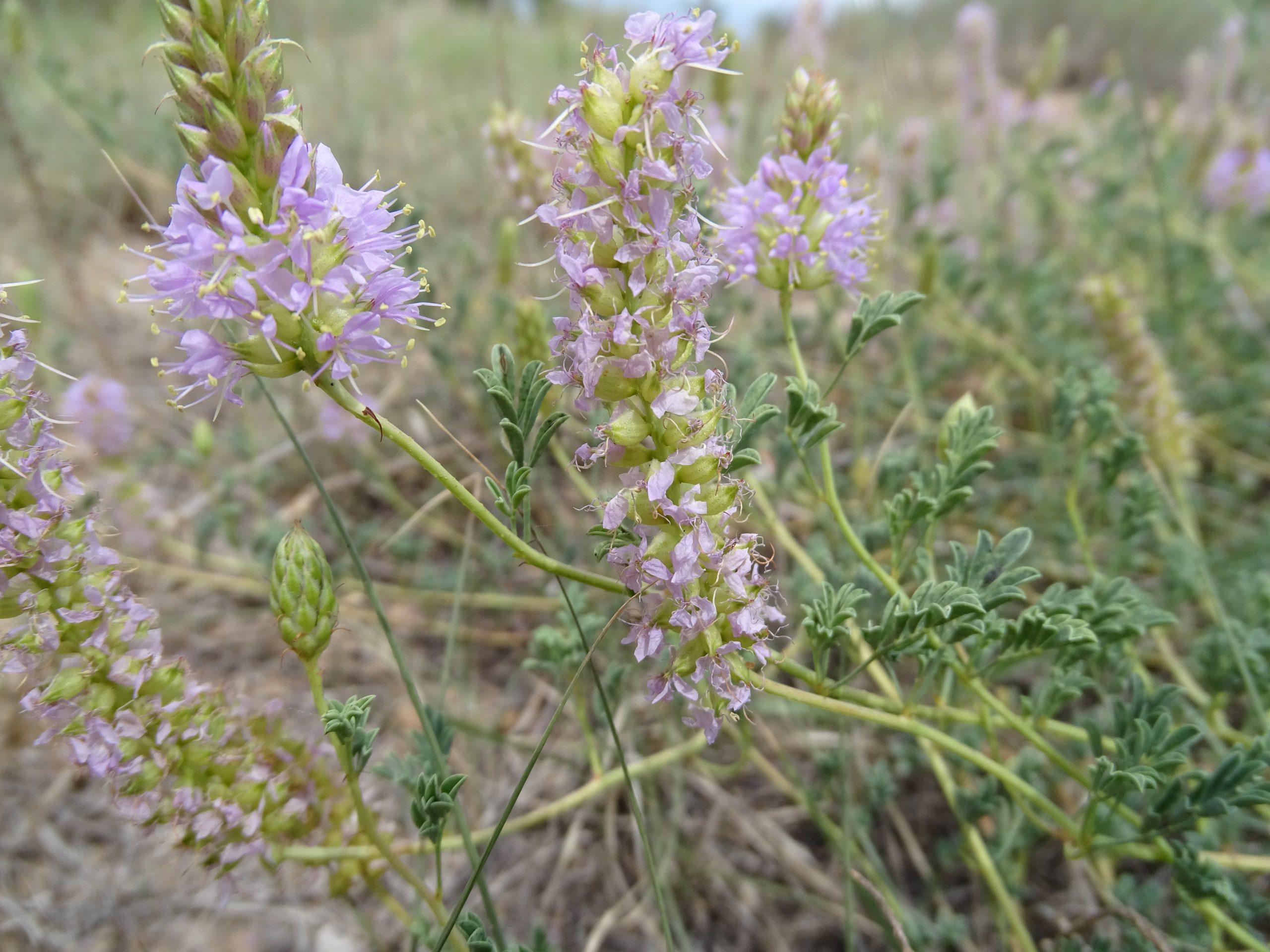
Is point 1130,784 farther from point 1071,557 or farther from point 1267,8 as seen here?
point 1267,8

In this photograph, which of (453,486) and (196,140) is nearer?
(196,140)

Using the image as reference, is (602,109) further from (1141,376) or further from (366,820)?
(1141,376)

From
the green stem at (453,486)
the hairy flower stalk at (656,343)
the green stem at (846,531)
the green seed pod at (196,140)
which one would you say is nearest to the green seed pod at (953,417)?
the green stem at (846,531)

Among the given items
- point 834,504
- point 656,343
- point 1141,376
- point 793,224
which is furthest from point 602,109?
point 1141,376

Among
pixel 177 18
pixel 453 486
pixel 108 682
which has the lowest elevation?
pixel 108 682

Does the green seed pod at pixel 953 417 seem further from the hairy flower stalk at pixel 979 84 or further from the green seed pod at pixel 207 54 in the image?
the hairy flower stalk at pixel 979 84

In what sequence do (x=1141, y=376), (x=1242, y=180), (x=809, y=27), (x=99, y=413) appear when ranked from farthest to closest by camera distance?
(x=809, y=27) < (x=1242, y=180) < (x=99, y=413) < (x=1141, y=376)

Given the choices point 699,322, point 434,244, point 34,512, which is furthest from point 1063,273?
point 34,512
